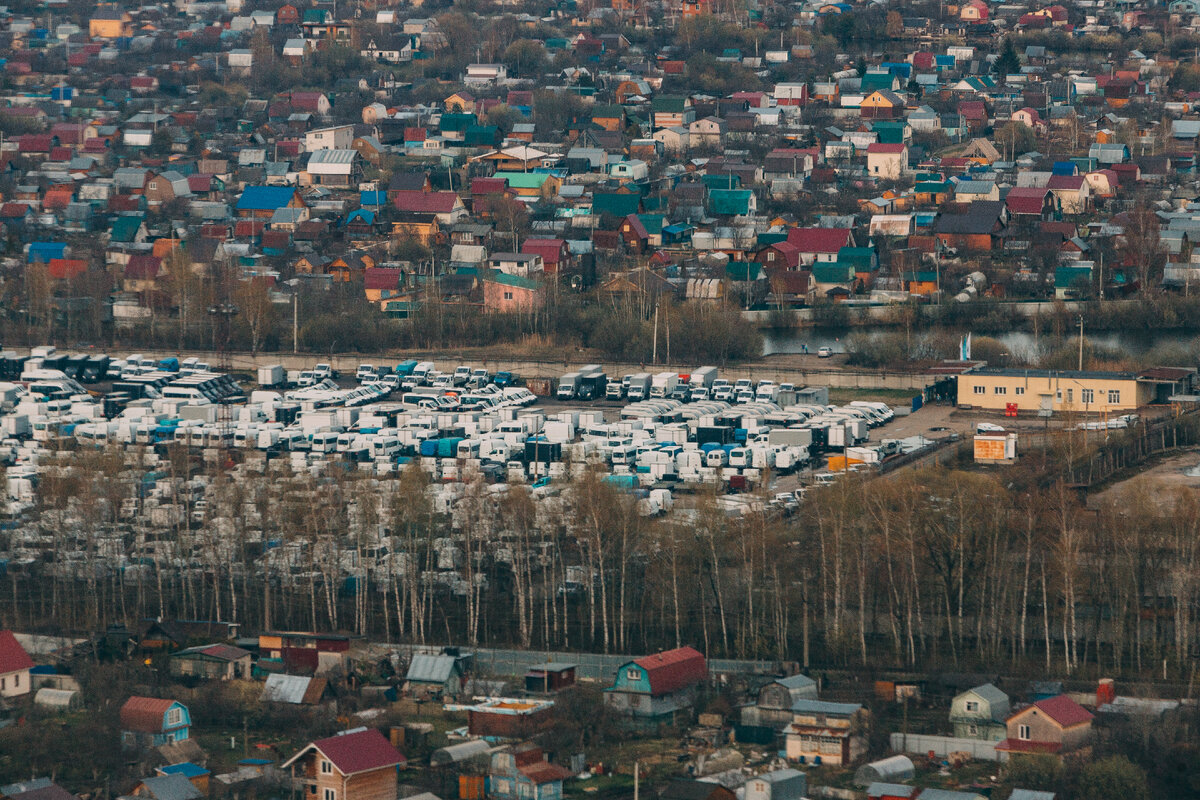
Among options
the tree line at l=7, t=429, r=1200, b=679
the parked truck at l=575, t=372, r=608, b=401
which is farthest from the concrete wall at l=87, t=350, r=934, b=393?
the tree line at l=7, t=429, r=1200, b=679

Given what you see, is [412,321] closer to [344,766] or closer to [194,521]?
[194,521]

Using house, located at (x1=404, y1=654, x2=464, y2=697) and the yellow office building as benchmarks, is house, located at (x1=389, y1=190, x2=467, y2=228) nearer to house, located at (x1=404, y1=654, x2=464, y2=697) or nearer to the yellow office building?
the yellow office building

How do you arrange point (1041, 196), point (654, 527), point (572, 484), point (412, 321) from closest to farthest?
point (654, 527), point (572, 484), point (412, 321), point (1041, 196)

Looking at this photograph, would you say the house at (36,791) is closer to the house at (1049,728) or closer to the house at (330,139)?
the house at (1049,728)

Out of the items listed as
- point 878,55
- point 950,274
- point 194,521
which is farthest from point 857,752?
point 878,55

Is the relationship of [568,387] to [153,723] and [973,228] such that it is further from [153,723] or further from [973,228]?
[153,723]

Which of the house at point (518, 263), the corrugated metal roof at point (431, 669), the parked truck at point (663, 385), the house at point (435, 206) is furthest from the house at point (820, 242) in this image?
the corrugated metal roof at point (431, 669)
